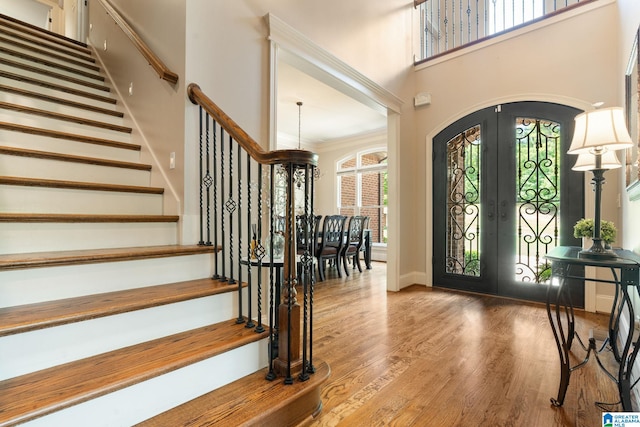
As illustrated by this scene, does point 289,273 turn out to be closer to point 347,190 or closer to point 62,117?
point 62,117

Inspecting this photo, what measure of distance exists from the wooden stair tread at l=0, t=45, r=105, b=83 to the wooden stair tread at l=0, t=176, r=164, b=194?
7.24ft

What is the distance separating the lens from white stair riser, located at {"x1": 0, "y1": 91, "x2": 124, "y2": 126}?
8.30ft

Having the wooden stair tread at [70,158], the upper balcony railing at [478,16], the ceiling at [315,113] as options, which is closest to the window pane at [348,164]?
the ceiling at [315,113]

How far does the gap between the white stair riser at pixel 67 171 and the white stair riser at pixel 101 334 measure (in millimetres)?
1365

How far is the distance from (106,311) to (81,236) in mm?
729

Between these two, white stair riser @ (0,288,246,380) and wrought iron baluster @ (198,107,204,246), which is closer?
white stair riser @ (0,288,246,380)

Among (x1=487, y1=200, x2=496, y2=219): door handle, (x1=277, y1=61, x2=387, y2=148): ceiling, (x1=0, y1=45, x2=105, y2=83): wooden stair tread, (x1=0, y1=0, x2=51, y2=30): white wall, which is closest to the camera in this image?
(x1=0, y1=45, x2=105, y2=83): wooden stair tread

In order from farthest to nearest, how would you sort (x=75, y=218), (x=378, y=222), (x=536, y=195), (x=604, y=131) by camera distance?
1. (x=378, y=222)
2. (x=536, y=195)
3. (x=75, y=218)
4. (x=604, y=131)

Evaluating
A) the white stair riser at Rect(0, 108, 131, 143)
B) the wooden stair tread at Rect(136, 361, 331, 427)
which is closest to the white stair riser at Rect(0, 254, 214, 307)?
the wooden stair tread at Rect(136, 361, 331, 427)

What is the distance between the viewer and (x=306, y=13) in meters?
2.86

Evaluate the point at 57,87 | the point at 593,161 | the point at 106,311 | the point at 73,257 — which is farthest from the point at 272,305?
the point at 57,87

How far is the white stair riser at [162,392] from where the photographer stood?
1080 millimetres

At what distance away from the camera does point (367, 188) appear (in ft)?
25.3

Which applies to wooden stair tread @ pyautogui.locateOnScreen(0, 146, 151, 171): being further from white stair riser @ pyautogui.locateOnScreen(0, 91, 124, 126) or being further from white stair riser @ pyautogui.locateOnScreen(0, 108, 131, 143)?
white stair riser @ pyautogui.locateOnScreen(0, 91, 124, 126)
